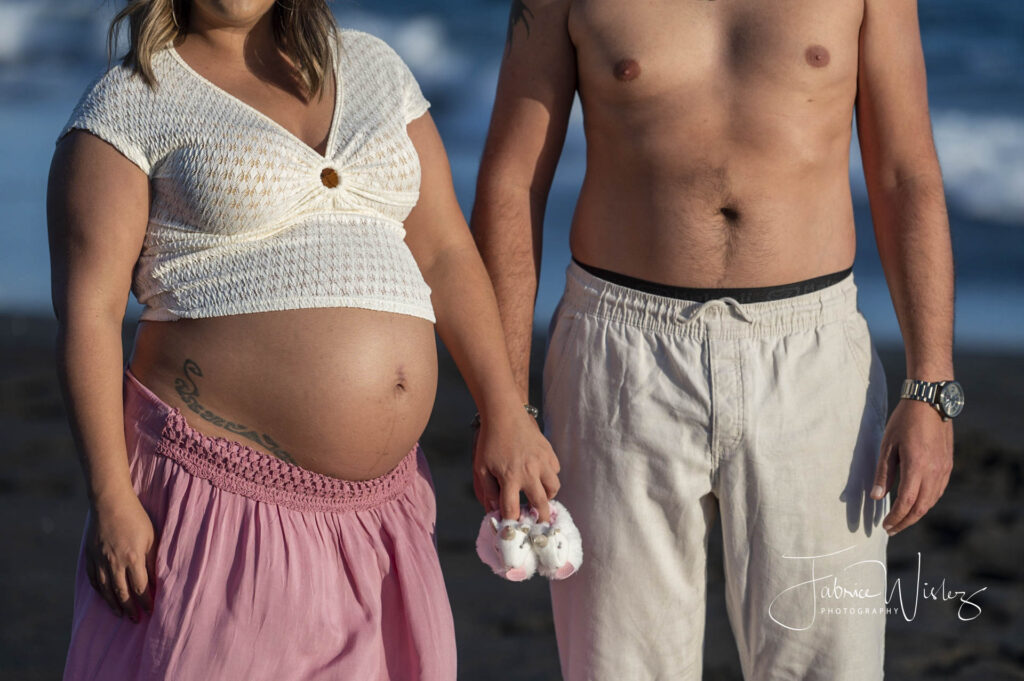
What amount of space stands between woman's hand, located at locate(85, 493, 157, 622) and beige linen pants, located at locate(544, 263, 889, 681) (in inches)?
34.0

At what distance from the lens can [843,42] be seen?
2.26 m

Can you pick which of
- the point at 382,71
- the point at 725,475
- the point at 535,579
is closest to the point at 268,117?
the point at 382,71

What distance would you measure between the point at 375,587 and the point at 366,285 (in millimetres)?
537

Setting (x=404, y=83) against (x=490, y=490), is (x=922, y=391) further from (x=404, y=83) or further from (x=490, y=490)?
(x=404, y=83)

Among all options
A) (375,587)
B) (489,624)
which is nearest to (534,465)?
(375,587)

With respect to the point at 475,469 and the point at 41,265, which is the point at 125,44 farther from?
the point at 41,265

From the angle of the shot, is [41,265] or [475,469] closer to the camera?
[475,469]

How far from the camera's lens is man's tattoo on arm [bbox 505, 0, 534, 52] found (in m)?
2.38

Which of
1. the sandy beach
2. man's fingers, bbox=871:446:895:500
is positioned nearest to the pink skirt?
man's fingers, bbox=871:446:895:500

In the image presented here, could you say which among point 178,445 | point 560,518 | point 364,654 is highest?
point 178,445

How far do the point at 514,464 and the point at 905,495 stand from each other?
0.77m

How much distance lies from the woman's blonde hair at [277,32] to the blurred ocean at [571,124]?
5793 millimetres

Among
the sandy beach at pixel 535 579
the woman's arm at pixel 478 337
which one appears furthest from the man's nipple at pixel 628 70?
the sandy beach at pixel 535 579
